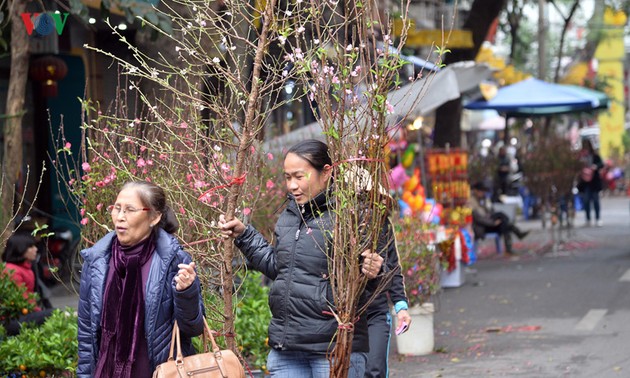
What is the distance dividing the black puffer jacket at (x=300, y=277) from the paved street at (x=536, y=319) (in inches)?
164

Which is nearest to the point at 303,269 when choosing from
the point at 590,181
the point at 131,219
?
the point at 131,219

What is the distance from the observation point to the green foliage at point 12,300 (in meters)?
8.45

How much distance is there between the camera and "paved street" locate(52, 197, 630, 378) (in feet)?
31.0

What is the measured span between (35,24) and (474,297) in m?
7.13

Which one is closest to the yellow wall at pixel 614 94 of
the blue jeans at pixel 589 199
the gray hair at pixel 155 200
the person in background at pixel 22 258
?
the blue jeans at pixel 589 199

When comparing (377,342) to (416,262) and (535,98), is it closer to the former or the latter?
(416,262)

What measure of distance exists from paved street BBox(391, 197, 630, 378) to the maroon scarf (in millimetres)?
4862

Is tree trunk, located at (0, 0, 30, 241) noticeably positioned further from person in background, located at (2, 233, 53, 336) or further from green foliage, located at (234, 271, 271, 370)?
green foliage, located at (234, 271, 271, 370)

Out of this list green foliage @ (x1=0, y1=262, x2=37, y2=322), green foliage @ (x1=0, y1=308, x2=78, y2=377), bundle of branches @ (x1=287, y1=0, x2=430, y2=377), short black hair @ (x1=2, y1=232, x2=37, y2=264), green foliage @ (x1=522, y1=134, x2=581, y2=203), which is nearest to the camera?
bundle of branches @ (x1=287, y1=0, x2=430, y2=377)

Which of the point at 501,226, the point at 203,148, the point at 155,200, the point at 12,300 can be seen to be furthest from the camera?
the point at 501,226

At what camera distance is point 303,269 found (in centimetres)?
517

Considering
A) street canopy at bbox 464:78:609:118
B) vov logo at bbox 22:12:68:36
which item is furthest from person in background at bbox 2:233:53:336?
street canopy at bbox 464:78:609:118

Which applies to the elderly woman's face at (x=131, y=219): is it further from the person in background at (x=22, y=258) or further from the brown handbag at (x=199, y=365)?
the person in background at (x=22, y=258)

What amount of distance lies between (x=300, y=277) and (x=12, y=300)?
3955mm
